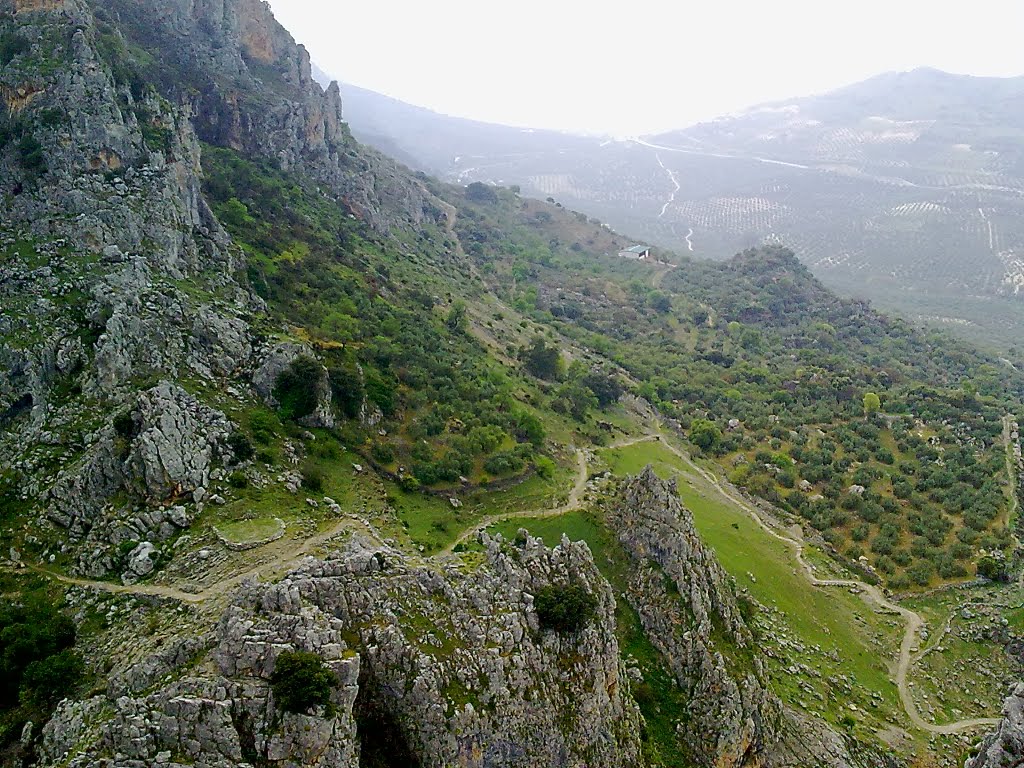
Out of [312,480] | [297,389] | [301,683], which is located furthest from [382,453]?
[301,683]

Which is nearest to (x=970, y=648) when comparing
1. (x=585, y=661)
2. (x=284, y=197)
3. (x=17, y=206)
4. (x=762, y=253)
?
(x=585, y=661)

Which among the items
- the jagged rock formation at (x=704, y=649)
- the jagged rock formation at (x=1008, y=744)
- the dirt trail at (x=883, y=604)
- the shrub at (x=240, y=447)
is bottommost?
the dirt trail at (x=883, y=604)

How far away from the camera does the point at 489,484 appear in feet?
180

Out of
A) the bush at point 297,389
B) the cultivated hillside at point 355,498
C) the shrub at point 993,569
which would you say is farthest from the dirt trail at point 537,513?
the shrub at point 993,569

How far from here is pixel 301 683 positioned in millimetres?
22031

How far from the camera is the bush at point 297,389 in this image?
48688mm

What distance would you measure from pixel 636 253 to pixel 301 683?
563ft

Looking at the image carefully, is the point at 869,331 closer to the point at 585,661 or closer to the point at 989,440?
the point at 989,440

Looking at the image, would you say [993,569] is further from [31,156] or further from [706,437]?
[31,156]

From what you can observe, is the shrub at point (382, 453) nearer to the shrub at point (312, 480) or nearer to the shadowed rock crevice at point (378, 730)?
the shrub at point (312, 480)

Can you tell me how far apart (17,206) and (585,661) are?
2044 inches

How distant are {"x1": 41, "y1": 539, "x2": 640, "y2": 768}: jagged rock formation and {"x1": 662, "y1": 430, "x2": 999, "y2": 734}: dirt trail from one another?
86.1 feet

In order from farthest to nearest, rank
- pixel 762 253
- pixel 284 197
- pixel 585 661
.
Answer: pixel 762 253 < pixel 284 197 < pixel 585 661

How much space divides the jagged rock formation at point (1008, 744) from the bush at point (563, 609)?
17.7 m
